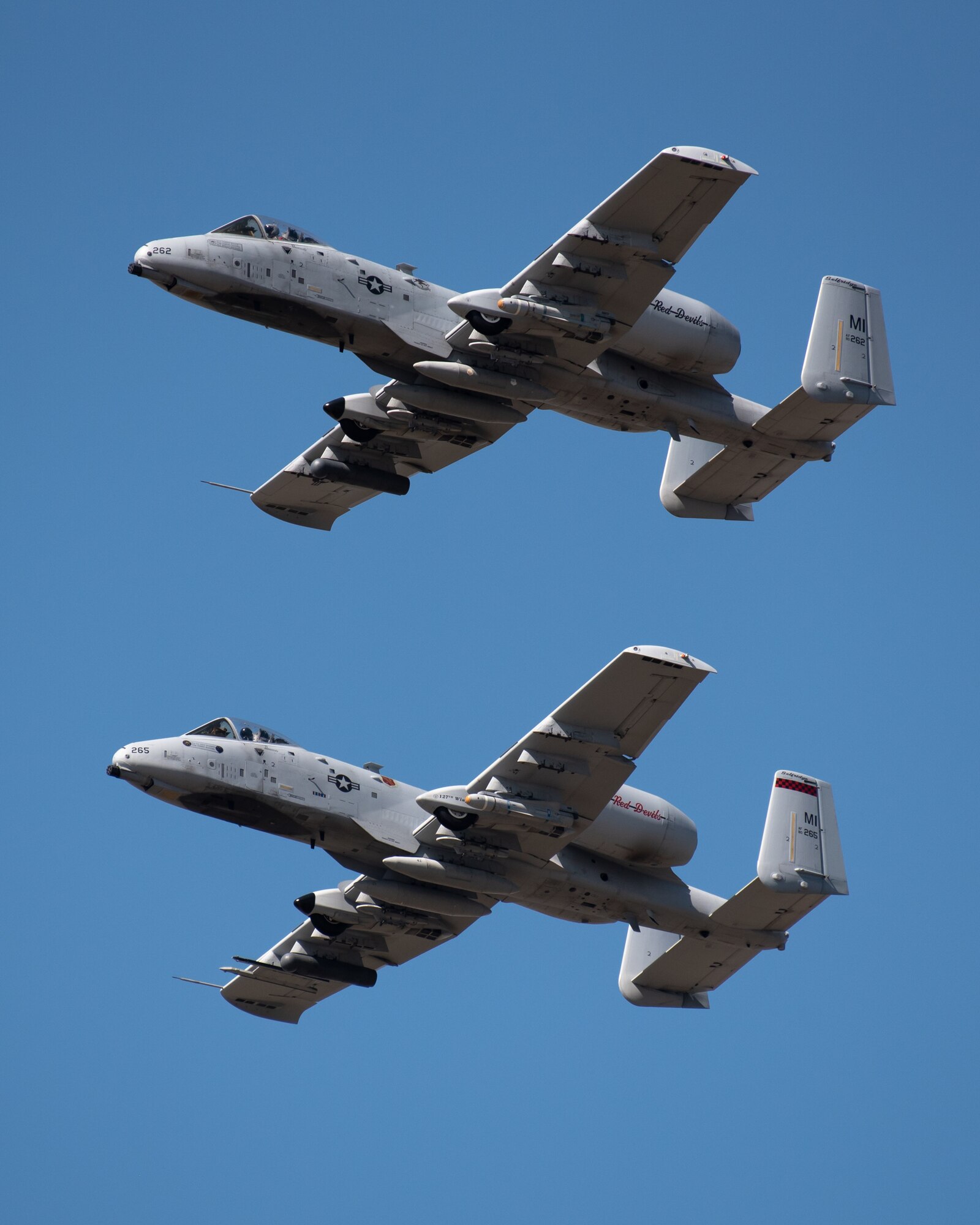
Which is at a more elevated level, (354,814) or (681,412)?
(681,412)

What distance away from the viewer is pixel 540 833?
46.9m

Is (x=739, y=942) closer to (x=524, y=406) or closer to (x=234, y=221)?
(x=524, y=406)

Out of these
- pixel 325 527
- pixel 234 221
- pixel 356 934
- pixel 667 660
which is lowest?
pixel 356 934

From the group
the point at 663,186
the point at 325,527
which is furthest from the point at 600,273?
the point at 325,527

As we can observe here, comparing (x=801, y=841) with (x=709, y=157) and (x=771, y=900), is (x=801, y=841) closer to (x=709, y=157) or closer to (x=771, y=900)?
(x=771, y=900)

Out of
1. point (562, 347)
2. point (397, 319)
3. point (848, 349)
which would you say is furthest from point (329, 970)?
point (848, 349)

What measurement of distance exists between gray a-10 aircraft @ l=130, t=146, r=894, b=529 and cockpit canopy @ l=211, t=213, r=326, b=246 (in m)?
0.04

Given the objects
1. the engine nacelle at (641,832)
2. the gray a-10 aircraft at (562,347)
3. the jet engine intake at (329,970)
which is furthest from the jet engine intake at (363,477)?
the jet engine intake at (329,970)

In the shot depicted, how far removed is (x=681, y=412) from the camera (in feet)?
170

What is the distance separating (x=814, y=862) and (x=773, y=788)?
78.0 inches

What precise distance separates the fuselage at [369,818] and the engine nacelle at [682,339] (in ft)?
32.7

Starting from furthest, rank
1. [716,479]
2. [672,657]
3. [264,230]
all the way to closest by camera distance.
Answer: [716,479] → [264,230] → [672,657]

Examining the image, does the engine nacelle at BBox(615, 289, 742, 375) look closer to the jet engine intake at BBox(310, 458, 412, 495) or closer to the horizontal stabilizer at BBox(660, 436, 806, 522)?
the horizontal stabilizer at BBox(660, 436, 806, 522)

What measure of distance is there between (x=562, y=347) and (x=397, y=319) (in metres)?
3.93
